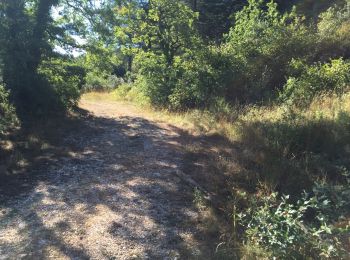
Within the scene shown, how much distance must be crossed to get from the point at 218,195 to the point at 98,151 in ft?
11.1

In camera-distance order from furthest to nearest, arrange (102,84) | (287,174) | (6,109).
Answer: (102,84), (6,109), (287,174)

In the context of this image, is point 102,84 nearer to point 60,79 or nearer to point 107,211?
point 60,79

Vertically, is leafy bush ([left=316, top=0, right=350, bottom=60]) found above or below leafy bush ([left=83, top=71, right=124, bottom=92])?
above

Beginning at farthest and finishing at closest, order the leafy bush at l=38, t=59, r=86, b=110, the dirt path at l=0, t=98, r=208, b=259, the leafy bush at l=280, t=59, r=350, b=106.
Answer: the leafy bush at l=38, t=59, r=86, b=110 < the leafy bush at l=280, t=59, r=350, b=106 < the dirt path at l=0, t=98, r=208, b=259

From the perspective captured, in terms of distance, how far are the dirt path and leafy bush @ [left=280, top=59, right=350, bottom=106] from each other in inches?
149

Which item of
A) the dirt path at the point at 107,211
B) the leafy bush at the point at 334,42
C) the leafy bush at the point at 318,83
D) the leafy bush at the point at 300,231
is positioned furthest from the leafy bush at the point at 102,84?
the leafy bush at the point at 300,231

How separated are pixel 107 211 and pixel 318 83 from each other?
23.4 feet

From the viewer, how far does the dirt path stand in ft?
15.6

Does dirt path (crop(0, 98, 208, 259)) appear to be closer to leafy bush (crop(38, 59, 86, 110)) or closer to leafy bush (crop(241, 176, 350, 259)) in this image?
leafy bush (crop(241, 176, 350, 259))

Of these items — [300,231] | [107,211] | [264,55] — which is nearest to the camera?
[300,231]

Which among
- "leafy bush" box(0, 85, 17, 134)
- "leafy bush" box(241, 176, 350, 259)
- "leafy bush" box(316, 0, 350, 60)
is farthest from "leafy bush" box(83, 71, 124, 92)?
"leafy bush" box(241, 176, 350, 259)

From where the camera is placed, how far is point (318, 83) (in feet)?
33.8

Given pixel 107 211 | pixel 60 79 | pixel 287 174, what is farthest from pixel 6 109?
pixel 287 174

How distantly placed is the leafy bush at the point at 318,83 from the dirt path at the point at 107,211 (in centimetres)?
378
